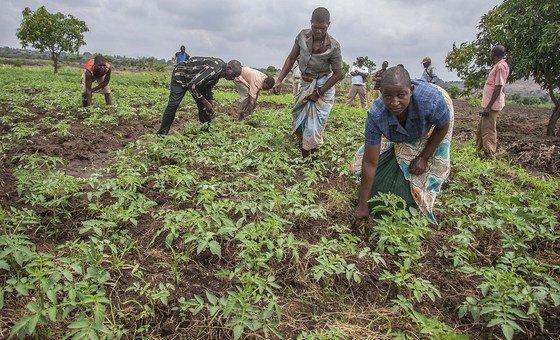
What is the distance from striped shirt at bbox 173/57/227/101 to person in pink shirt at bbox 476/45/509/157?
3.77m

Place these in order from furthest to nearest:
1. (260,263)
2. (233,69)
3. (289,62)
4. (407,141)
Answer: (233,69) < (289,62) < (407,141) < (260,263)

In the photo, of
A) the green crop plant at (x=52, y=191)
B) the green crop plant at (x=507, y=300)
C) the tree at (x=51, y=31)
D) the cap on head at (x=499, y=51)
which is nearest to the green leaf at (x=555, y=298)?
the green crop plant at (x=507, y=300)

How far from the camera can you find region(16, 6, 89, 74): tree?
2308 cm

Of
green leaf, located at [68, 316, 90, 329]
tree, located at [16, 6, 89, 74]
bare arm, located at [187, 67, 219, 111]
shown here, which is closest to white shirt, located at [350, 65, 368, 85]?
bare arm, located at [187, 67, 219, 111]

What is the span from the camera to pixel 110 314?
191cm

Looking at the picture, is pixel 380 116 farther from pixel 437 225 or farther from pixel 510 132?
pixel 510 132

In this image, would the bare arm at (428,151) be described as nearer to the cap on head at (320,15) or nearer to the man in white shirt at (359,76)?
the cap on head at (320,15)

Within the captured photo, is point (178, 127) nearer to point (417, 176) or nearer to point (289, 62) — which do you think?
point (289, 62)

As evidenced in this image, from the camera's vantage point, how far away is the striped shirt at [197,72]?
17.1ft

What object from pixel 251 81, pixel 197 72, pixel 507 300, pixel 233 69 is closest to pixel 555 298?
pixel 507 300

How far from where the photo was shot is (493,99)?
540 centimetres

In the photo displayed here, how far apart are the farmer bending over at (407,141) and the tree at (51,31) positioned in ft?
79.0

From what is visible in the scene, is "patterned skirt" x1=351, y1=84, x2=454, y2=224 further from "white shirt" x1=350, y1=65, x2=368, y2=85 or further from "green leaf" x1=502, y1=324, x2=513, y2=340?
"white shirt" x1=350, y1=65, x2=368, y2=85

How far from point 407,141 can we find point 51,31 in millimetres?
26646
